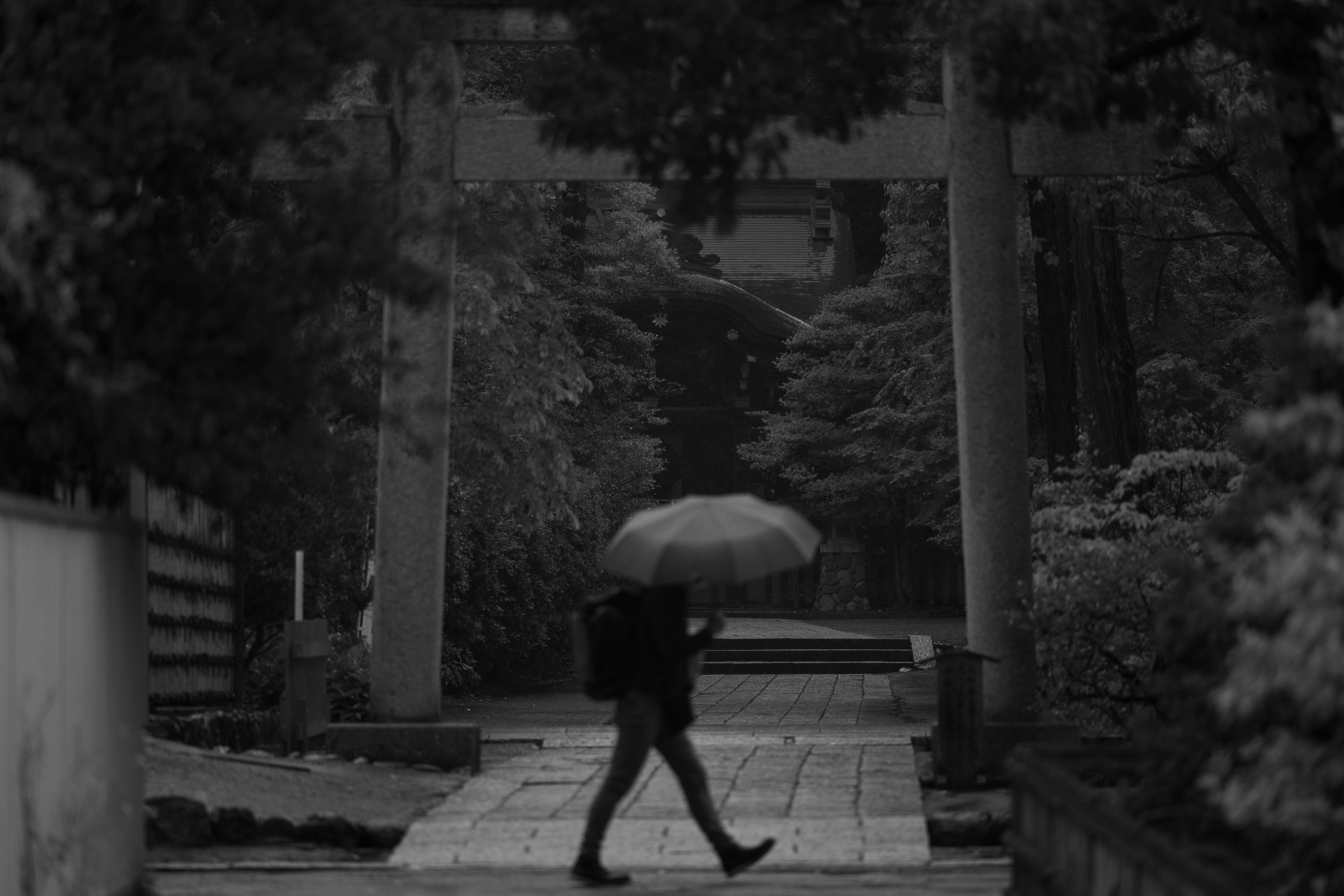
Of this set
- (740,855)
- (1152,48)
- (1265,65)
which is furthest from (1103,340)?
(740,855)

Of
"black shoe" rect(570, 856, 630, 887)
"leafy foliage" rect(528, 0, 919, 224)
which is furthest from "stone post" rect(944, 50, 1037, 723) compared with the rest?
"black shoe" rect(570, 856, 630, 887)

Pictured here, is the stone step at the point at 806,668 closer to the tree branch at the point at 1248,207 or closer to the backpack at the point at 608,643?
the tree branch at the point at 1248,207

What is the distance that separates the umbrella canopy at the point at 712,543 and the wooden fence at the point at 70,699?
Result: 2.16m

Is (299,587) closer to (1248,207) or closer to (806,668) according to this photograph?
(1248,207)

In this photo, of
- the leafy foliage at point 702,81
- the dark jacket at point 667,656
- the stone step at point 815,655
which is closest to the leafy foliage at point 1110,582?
the dark jacket at point 667,656

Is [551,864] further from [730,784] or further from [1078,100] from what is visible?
[1078,100]

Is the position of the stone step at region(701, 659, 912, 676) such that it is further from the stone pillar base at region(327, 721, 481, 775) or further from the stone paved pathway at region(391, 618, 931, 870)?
the stone pillar base at region(327, 721, 481, 775)

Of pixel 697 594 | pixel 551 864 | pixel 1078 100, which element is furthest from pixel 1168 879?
pixel 697 594

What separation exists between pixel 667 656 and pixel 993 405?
4925 mm

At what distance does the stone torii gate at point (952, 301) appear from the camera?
13.2 m

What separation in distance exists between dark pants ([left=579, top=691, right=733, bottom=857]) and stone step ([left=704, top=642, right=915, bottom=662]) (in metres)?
20.4

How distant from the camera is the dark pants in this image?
29.5 feet

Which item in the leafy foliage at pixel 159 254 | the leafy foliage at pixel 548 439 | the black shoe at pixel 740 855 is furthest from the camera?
the leafy foliage at pixel 548 439

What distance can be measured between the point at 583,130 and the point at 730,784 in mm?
5350
